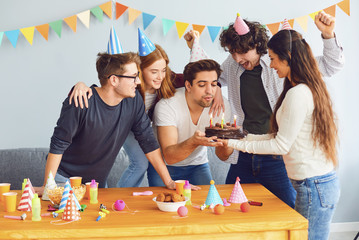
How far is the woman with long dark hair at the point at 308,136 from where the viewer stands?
6.57ft

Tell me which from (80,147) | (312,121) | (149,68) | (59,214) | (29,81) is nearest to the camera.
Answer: (59,214)

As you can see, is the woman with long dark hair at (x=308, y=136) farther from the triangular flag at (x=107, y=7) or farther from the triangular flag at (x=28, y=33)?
the triangular flag at (x=28, y=33)

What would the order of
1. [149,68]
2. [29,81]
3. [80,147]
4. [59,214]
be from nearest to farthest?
[59,214] < [80,147] < [149,68] < [29,81]

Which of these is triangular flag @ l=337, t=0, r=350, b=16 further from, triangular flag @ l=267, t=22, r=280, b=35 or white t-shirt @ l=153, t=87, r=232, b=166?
white t-shirt @ l=153, t=87, r=232, b=166

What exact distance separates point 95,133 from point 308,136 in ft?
3.69

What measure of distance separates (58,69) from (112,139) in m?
1.58

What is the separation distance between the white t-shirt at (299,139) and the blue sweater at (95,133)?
0.76 metres

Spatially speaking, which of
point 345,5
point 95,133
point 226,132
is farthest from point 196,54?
point 345,5

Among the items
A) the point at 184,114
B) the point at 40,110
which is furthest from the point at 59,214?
the point at 40,110

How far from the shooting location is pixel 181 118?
269 cm

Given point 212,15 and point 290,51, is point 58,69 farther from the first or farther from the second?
point 290,51

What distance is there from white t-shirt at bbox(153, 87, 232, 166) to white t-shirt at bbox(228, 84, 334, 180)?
684 millimetres

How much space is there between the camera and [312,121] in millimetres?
2039

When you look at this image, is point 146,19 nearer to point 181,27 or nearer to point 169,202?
point 181,27
